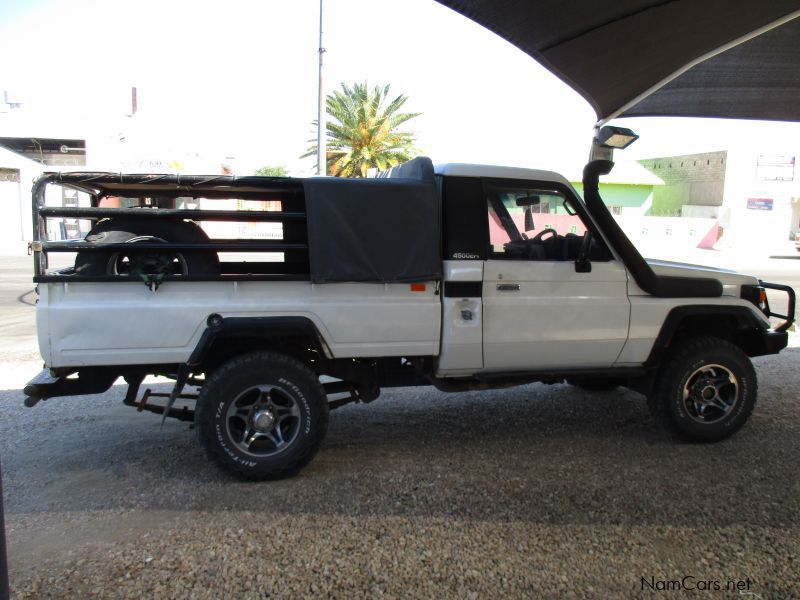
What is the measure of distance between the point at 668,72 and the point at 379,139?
878 inches

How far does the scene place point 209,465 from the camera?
166 inches

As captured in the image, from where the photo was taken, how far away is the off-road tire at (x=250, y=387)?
380 centimetres

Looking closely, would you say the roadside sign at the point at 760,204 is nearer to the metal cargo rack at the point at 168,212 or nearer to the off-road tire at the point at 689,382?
the off-road tire at the point at 689,382

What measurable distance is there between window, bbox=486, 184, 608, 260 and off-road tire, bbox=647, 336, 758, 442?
104 cm

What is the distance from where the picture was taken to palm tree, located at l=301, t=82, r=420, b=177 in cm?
2922

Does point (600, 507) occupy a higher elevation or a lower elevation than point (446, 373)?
lower

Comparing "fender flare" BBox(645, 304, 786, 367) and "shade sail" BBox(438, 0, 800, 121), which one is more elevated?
"shade sail" BBox(438, 0, 800, 121)

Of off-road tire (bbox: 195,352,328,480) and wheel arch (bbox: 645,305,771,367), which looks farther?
wheel arch (bbox: 645,305,771,367)

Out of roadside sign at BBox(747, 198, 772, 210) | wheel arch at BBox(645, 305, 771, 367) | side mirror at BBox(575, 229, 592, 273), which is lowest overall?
wheel arch at BBox(645, 305, 771, 367)

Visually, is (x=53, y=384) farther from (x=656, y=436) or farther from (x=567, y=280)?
(x=656, y=436)

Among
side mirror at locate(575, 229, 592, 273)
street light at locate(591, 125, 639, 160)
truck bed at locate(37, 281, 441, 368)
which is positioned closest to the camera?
truck bed at locate(37, 281, 441, 368)

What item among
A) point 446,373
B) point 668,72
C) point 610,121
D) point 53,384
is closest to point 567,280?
point 446,373

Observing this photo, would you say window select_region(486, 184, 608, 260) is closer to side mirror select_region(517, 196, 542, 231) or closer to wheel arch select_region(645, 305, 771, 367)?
side mirror select_region(517, 196, 542, 231)

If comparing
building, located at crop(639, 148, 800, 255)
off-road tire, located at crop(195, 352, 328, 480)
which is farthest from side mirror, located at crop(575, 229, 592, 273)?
building, located at crop(639, 148, 800, 255)
